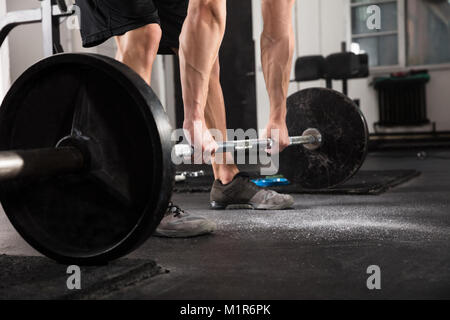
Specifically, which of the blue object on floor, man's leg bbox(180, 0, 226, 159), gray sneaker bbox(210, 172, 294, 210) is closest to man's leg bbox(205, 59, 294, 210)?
gray sneaker bbox(210, 172, 294, 210)

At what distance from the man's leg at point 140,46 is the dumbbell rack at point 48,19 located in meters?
0.64

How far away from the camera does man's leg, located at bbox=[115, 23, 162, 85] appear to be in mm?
1416

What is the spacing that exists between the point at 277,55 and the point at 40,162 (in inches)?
44.0

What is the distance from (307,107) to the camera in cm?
228

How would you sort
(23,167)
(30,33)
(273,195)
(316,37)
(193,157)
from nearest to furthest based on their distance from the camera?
(23,167)
(193,157)
(273,195)
(30,33)
(316,37)

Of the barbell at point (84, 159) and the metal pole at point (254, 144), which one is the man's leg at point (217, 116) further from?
the barbell at point (84, 159)

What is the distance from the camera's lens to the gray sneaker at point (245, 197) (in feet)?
6.17

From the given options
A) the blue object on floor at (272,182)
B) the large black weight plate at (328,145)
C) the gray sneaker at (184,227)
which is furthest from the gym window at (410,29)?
the gray sneaker at (184,227)

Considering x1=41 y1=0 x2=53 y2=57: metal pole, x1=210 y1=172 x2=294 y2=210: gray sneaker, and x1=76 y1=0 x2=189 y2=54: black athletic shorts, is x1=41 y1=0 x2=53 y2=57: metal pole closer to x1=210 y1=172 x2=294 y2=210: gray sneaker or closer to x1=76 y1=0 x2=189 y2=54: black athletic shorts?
x1=76 y1=0 x2=189 y2=54: black athletic shorts

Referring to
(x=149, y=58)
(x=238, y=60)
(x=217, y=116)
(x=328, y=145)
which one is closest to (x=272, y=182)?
(x=328, y=145)

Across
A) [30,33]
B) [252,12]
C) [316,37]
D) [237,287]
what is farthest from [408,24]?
[237,287]

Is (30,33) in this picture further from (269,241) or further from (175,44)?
(269,241)

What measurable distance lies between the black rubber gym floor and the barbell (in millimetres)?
79

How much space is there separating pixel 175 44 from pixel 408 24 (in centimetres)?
538
